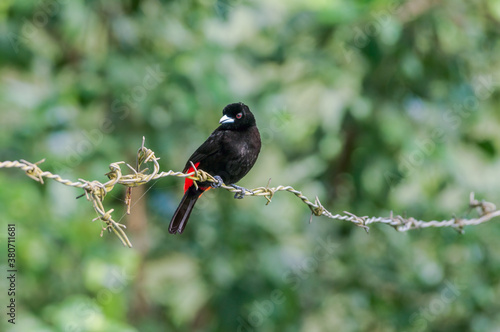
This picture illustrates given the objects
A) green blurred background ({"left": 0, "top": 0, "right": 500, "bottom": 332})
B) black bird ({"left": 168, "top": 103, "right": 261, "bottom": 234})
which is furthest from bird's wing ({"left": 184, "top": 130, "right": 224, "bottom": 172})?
green blurred background ({"left": 0, "top": 0, "right": 500, "bottom": 332})

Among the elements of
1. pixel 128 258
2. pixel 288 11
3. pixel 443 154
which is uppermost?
pixel 288 11

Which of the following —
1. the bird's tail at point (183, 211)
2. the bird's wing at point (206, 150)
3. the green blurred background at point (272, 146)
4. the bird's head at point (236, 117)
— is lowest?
the bird's tail at point (183, 211)

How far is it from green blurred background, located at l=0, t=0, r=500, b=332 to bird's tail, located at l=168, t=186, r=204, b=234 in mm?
1554

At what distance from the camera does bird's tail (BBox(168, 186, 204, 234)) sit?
203 cm

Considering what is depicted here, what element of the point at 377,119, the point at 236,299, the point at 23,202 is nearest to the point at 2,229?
the point at 23,202

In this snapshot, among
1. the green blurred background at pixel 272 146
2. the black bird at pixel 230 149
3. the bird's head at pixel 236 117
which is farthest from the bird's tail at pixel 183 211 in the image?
the green blurred background at pixel 272 146

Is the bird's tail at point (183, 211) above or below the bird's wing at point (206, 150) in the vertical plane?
below

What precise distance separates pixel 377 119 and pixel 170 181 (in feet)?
4.82

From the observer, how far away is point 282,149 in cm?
493

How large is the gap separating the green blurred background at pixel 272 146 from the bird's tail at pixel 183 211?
5.10 ft

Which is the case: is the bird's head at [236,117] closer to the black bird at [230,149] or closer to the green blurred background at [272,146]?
the black bird at [230,149]

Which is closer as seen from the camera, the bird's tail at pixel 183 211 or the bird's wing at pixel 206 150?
the bird's tail at pixel 183 211

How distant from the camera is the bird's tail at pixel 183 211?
2.03 meters

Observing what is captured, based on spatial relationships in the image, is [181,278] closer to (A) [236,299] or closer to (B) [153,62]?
(A) [236,299]
